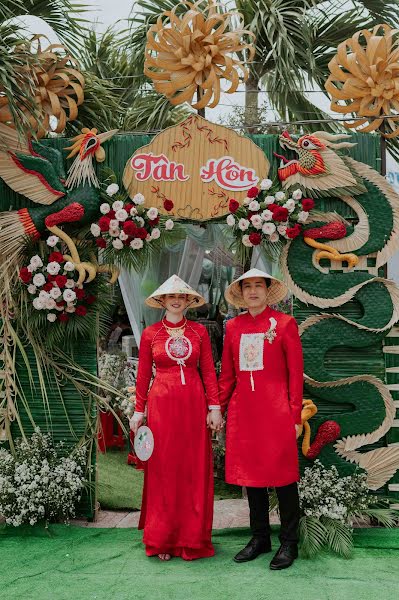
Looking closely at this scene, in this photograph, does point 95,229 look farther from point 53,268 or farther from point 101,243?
point 53,268

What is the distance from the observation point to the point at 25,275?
4660mm

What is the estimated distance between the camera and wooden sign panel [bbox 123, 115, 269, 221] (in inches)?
189

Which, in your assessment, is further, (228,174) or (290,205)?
(228,174)

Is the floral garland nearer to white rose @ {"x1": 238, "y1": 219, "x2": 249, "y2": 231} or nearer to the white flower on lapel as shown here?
white rose @ {"x1": 238, "y1": 219, "x2": 249, "y2": 231}

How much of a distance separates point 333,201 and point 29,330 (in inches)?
91.3

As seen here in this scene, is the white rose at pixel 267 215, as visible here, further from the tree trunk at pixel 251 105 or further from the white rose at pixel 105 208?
the tree trunk at pixel 251 105

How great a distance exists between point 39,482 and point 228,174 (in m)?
2.47

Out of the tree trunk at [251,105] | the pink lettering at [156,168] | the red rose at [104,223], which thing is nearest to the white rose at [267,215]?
the pink lettering at [156,168]

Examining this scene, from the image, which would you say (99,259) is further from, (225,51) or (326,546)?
(326,546)

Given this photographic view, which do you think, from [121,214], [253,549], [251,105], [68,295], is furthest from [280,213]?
[251,105]

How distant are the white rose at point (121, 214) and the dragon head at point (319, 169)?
43.9 inches

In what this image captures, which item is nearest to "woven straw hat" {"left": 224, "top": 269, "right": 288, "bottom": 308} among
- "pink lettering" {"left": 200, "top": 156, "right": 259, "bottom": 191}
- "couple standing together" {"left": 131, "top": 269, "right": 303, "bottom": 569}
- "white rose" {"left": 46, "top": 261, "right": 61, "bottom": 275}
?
"couple standing together" {"left": 131, "top": 269, "right": 303, "bottom": 569}

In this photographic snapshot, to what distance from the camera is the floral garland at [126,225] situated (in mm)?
4664

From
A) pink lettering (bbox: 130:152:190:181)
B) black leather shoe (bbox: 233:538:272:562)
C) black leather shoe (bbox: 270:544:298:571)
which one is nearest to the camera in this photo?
black leather shoe (bbox: 270:544:298:571)
